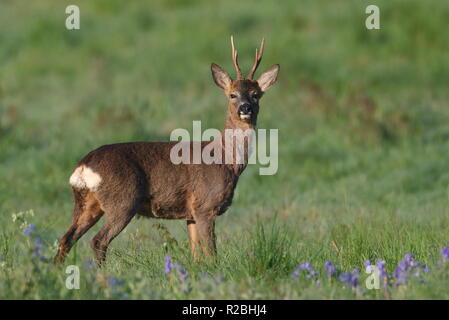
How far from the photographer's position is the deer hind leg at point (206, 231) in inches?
307

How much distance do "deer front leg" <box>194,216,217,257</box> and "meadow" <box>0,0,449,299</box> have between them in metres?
0.11

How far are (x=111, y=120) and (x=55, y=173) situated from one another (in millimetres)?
2308

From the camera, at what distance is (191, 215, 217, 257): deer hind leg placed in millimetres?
7787

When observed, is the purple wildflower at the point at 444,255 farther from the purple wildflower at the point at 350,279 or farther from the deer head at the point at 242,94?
the deer head at the point at 242,94

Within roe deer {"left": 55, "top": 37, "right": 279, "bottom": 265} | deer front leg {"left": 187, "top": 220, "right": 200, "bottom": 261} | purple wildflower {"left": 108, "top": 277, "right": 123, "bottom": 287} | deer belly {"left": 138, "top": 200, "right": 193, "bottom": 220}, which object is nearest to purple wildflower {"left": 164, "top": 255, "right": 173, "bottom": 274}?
purple wildflower {"left": 108, "top": 277, "right": 123, "bottom": 287}

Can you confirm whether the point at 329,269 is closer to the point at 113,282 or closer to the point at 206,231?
the point at 113,282

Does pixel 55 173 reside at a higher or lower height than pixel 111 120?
lower

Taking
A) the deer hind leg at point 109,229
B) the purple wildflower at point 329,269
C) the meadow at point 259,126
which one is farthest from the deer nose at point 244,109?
the purple wildflower at point 329,269

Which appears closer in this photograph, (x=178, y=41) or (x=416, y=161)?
(x=416, y=161)

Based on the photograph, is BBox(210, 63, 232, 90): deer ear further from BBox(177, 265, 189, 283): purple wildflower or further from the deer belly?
BBox(177, 265, 189, 283): purple wildflower

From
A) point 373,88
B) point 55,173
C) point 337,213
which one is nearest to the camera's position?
point 337,213

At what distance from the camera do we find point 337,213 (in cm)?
1066

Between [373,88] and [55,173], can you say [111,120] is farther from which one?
[373,88]
